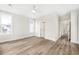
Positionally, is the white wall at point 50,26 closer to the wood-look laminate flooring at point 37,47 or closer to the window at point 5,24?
the wood-look laminate flooring at point 37,47

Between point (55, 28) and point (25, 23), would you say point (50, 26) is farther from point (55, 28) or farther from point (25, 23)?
point (25, 23)

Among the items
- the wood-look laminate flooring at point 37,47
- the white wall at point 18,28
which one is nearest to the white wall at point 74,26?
the wood-look laminate flooring at point 37,47

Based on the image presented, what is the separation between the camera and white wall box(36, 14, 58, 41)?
7.00ft

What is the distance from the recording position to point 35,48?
6.96ft

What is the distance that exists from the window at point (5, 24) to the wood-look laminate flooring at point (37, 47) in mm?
200

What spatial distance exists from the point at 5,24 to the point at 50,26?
74 cm

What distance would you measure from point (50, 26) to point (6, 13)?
76cm

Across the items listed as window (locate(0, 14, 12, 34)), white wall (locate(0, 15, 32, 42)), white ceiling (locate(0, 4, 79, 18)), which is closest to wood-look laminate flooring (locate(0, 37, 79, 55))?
white wall (locate(0, 15, 32, 42))

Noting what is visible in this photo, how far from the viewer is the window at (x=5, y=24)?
2.09 meters
